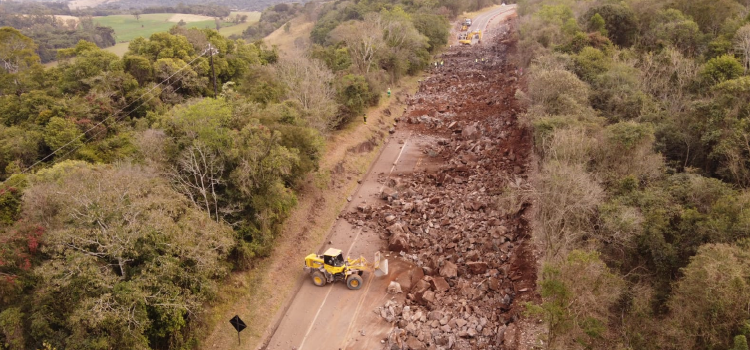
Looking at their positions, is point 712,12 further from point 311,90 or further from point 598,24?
point 311,90

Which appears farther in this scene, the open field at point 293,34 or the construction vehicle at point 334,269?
the open field at point 293,34

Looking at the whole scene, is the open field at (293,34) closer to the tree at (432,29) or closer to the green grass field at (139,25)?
the green grass field at (139,25)

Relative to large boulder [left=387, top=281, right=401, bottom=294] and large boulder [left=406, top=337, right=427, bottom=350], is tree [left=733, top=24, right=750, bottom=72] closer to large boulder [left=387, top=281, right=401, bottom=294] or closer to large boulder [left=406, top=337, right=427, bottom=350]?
large boulder [left=387, top=281, right=401, bottom=294]

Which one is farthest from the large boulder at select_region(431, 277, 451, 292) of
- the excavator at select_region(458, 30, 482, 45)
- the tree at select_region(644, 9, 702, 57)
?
the excavator at select_region(458, 30, 482, 45)

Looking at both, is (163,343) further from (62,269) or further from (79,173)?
(79,173)

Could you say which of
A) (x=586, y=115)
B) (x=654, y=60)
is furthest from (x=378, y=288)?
(x=654, y=60)

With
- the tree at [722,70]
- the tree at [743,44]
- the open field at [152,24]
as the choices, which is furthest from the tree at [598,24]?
the open field at [152,24]

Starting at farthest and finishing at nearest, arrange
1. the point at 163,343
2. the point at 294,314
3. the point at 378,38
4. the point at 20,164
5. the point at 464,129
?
the point at 378,38 < the point at 464,129 < the point at 20,164 < the point at 294,314 < the point at 163,343
